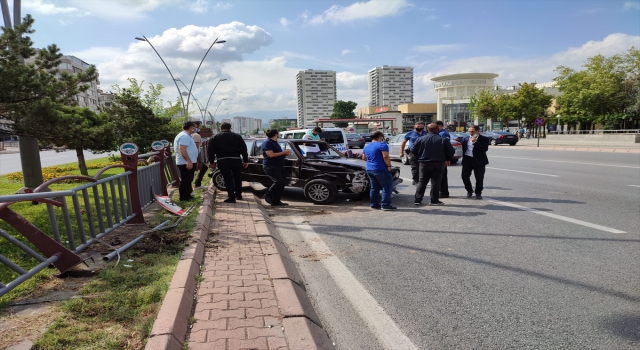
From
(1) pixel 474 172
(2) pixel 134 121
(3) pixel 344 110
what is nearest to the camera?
(1) pixel 474 172

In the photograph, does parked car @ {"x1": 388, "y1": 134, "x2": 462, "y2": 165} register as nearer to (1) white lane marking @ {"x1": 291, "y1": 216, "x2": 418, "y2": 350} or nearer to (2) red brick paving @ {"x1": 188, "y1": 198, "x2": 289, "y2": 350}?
(1) white lane marking @ {"x1": 291, "y1": 216, "x2": 418, "y2": 350}

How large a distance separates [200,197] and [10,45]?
13.1ft

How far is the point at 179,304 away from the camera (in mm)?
3266

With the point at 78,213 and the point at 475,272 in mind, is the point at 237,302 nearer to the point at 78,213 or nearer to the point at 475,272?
the point at 78,213

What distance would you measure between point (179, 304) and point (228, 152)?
5308mm

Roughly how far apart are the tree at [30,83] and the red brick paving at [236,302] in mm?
3158

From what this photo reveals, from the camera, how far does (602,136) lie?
29.6 m

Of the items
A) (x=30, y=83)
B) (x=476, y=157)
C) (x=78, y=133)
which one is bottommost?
(x=476, y=157)

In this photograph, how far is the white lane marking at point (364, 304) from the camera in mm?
3164

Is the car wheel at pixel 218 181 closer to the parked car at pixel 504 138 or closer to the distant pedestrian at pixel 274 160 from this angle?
the distant pedestrian at pixel 274 160

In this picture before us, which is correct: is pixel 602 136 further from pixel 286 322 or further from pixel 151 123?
pixel 286 322

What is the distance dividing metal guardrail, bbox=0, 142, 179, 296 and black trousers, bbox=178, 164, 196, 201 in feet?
1.23

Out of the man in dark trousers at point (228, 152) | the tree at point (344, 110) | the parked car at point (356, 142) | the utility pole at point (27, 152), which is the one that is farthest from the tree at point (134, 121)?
the tree at point (344, 110)

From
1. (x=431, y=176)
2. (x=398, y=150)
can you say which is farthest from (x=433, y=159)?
(x=398, y=150)
